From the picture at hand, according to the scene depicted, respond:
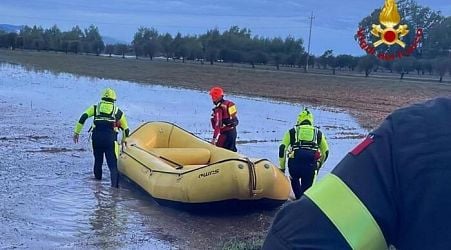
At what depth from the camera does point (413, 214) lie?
106 cm

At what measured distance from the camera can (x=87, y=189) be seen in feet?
33.8

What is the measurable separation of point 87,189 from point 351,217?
377 inches

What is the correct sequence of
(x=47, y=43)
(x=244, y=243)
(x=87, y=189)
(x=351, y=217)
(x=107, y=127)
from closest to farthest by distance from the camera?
(x=351, y=217), (x=244, y=243), (x=87, y=189), (x=107, y=127), (x=47, y=43)

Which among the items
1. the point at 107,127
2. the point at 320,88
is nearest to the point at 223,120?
the point at 107,127

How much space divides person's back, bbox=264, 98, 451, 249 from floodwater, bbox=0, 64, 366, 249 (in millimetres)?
6419

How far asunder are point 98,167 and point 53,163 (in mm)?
1830

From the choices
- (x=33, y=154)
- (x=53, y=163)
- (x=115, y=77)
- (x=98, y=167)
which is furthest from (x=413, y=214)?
(x=115, y=77)

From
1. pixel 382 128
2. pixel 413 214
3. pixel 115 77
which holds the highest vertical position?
pixel 382 128

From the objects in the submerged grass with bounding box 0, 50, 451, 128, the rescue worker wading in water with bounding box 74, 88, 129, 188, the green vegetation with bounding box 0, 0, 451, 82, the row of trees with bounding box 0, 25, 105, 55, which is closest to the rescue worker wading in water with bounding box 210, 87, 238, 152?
the rescue worker wading in water with bounding box 74, 88, 129, 188

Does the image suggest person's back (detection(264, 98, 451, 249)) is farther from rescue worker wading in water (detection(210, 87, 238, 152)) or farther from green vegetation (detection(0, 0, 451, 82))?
green vegetation (detection(0, 0, 451, 82))

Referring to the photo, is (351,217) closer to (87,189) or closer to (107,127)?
(87,189)

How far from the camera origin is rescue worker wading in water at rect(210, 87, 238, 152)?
36.9 ft

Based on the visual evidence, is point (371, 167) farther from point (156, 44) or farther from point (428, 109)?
point (156, 44)

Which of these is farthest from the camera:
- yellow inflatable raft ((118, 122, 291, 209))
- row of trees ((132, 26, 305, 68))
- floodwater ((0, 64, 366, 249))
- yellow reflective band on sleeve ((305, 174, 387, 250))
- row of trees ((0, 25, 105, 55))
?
row of trees ((0, 25, 105, 55))
